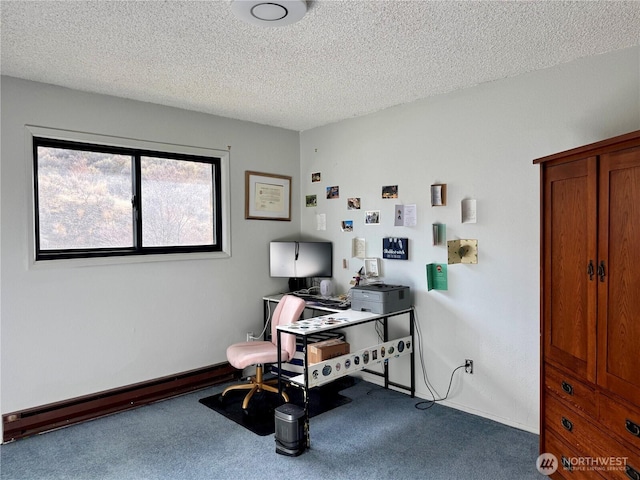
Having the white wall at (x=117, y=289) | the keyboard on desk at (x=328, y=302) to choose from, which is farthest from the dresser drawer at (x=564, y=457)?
the white wall at (x=117, y=289)

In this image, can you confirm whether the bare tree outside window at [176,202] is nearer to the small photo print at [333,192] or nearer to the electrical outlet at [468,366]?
the small photo print at [333,192]

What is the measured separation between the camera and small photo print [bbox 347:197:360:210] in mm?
4039

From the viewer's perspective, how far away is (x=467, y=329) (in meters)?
3.27

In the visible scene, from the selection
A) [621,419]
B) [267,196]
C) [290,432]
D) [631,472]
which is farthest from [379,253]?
[631,472]

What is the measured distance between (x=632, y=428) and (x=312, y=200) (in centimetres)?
320

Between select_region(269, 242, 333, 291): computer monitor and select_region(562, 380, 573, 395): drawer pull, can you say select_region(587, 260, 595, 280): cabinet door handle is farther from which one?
select_region(269, 242, 333, 291): computer monitor

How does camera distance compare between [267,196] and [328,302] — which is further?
[267,196]

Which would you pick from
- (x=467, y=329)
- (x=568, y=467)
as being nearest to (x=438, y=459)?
(x=568, y=467)

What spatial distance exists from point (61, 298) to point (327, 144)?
8.57 ft

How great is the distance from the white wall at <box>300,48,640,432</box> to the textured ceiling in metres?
0.17

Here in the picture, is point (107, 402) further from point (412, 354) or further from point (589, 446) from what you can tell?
point (589, 446)

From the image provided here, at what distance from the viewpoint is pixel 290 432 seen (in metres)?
Answer: 2.69

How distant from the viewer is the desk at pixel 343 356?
2.84 metres
